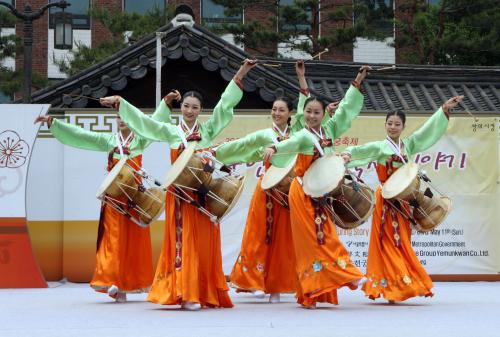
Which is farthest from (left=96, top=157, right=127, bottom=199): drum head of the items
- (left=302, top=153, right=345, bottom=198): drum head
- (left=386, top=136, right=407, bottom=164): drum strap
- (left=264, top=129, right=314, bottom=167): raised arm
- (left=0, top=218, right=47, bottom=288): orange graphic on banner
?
(left=386, top=136, right=407, bottom=164): drum strap

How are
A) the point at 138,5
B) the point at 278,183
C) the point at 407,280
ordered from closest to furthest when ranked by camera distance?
the point at 407,280, the point at 278,183, the point at 138,5

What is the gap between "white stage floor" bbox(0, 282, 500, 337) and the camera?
→ 5.46 metres

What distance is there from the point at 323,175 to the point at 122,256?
6.42ft

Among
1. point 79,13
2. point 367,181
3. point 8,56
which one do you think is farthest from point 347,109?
point 79,13

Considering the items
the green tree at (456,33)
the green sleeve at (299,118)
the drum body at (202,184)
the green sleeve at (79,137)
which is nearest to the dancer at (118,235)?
the green sleeve at (79,137)

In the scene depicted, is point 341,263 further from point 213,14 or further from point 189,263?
point 213,14

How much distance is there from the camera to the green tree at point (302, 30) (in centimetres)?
1914

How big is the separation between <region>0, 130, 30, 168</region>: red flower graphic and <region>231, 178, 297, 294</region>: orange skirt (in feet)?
9.04

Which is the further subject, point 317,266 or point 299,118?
point 299,118

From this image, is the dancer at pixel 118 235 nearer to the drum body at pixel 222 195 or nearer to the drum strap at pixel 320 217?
the drum body at pixel 222 195

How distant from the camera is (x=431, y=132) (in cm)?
779

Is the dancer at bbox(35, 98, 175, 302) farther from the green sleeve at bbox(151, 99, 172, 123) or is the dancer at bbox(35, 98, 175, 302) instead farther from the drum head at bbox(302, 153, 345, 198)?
the drum head at bbox(302, 153, 345, 198)

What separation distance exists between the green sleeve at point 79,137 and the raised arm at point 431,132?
2491 mm

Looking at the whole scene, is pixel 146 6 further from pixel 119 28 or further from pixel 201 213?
pixel 201 213
